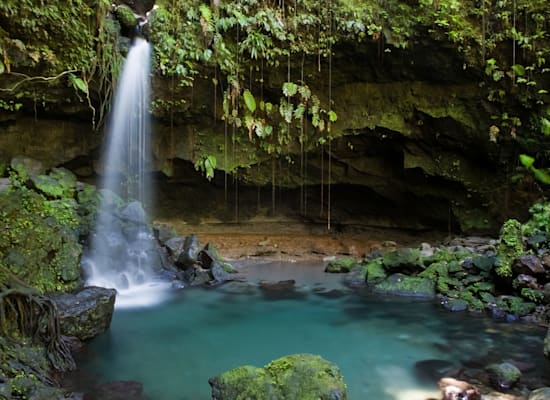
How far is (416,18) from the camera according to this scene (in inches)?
417

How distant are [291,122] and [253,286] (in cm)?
492

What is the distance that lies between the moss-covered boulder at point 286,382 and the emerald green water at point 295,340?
112cm

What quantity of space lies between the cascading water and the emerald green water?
55.7 inches

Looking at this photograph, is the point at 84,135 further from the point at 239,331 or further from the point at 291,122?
the point at 239,331

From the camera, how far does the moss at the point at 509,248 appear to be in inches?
329

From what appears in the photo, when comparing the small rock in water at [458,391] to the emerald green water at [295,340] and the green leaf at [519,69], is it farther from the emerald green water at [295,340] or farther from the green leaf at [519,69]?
the green leaf at [519,69]

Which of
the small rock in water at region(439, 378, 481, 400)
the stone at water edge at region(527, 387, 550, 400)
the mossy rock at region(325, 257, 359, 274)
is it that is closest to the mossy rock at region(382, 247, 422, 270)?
the mossy rock at region(325, 257, 359, 274)

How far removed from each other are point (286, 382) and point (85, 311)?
3.47m

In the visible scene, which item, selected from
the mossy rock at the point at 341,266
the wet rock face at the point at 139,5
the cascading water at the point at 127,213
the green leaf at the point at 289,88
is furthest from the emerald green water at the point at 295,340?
the wet rock face at the point at 139,5

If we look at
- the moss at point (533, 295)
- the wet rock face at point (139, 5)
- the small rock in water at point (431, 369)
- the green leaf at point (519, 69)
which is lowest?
the small rock in water at point (431, 369)

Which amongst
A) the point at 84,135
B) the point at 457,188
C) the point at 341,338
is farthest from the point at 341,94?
the point at 341,338

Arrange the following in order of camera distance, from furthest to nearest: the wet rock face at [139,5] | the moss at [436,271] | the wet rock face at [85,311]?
1. the wet rock face at [139,5]
2. the moss at [436,271]
3. the wet rock face at [85,311]

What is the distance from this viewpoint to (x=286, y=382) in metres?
3.74

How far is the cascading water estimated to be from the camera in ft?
31.1
